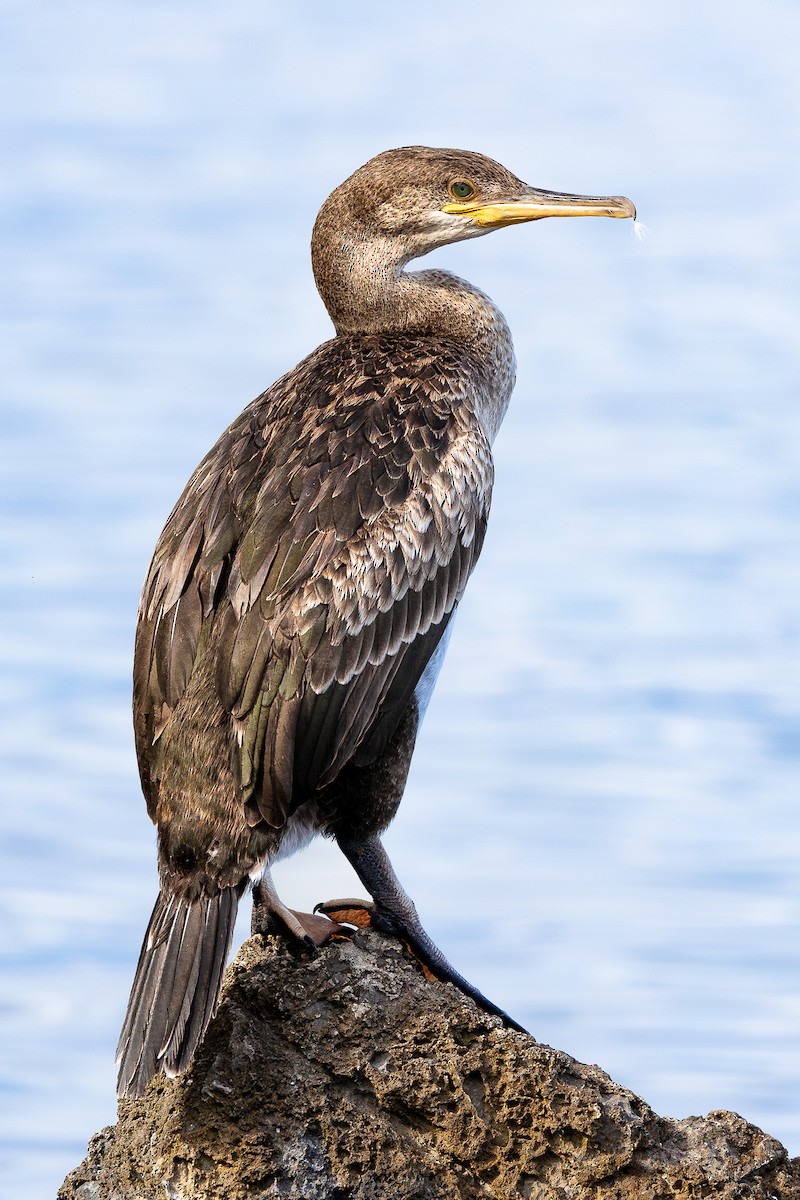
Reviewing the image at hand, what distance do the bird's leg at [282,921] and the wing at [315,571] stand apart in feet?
1.30

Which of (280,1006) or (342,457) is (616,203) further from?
(280,1006)

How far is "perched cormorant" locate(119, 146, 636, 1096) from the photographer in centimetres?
561

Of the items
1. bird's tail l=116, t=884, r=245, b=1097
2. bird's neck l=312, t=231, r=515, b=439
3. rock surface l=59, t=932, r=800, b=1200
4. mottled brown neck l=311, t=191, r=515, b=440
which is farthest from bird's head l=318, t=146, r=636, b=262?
rock surface l=59, t=932, r=800, b=1200

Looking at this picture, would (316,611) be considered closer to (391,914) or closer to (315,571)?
(315,571)

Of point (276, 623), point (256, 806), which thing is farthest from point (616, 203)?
point (256, 806)

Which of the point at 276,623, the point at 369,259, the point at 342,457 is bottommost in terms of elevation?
the point at 276,623

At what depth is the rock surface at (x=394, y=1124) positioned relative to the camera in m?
5.32

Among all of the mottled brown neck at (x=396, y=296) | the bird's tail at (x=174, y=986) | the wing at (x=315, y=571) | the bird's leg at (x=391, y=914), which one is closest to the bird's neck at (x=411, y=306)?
the mottled brown neck at (x=396, y=296)

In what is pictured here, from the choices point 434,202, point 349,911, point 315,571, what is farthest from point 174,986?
point 434,202

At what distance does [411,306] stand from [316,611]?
1.79m

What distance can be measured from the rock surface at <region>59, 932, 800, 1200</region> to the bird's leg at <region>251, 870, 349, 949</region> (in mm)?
246

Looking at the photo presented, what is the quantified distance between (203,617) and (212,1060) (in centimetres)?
160

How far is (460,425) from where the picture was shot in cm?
648

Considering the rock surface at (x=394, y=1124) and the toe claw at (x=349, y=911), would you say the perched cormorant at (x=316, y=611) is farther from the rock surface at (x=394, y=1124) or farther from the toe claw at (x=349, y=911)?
the rock surface at (x=394, y=1124)
